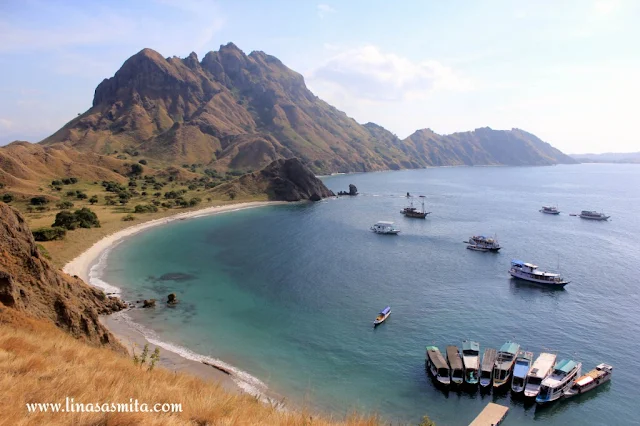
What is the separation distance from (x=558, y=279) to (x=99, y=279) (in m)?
82.6

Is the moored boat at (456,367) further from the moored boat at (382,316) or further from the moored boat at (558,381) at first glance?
the moored boat at (382,316)

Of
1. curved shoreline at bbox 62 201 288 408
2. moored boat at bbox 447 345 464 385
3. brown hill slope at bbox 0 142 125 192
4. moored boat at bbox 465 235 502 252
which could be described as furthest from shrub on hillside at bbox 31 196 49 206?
moored boat at bbox 447 345 464 385

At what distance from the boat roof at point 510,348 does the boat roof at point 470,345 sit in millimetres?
2854

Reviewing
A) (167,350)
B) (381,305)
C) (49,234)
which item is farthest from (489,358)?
(49,234)

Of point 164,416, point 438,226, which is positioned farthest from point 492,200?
point 164,416

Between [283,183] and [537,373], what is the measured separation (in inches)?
6158

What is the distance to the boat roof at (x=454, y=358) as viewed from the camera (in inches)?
1655

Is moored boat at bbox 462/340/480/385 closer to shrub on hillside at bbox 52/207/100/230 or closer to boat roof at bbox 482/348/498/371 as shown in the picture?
boat roof at bbox 482/348/498/371

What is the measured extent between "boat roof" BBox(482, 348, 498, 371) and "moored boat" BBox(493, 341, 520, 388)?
1.48ft

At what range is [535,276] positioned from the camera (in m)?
75.8

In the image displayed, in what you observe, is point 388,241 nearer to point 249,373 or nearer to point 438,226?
point 438,226

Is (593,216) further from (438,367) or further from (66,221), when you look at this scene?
(66,221)

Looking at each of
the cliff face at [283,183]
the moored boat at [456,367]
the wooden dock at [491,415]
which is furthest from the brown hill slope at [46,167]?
the wooden dock at [491,415]

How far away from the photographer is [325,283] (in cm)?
7344
